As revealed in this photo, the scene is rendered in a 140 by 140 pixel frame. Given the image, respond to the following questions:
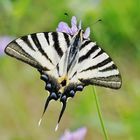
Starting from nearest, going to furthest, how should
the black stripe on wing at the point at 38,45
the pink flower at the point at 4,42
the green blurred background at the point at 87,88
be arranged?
the black stripe on wing at the point at 38,45, the pink flower at the point at 4,42, the green blurred background at the point at 87,88

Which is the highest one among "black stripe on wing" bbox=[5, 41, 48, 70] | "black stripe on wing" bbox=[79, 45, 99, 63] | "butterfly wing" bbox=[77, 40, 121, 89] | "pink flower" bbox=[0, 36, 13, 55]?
"pink flower" bbox=[0, 36, 13, 55]

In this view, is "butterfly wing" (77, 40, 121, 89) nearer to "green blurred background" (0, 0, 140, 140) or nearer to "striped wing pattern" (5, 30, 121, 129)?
"striped wing pattern" (5, 30, 121, 129)

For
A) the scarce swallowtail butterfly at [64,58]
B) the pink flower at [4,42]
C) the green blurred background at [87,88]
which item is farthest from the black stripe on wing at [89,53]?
the pink flower at [4,42]

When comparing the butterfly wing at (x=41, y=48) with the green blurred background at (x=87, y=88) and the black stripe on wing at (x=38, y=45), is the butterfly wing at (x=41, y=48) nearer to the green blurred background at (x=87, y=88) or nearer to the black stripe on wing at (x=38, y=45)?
the black stripe on wing at (x=38, y=45)

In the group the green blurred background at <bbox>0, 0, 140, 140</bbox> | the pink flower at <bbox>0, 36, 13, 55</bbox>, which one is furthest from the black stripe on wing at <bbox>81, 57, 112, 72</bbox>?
the pink flower at <bbox>0, 36, 13, 55</bbox>

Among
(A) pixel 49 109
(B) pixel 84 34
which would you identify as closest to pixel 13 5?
(A) pixel 49 109

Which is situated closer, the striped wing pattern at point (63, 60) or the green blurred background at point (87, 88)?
the striped wing pattern at point (63, 60)

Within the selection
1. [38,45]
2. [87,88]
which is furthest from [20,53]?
[87,88]
